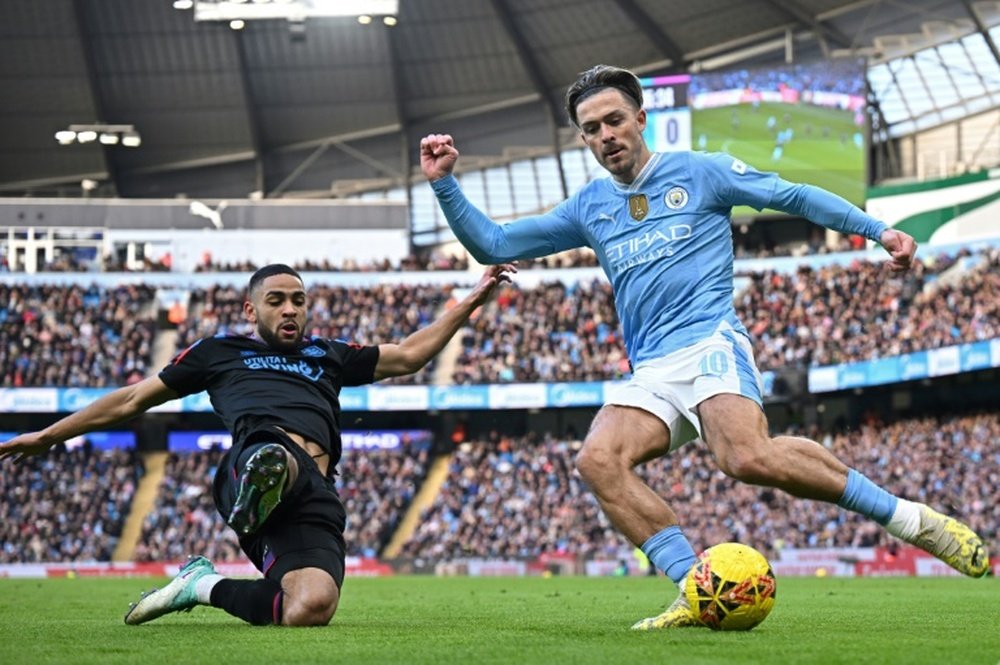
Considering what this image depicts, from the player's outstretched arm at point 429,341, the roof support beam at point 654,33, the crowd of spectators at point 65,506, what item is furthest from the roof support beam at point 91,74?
the player's outstretched arm at point 429,341

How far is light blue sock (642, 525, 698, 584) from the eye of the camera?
7.52 meters

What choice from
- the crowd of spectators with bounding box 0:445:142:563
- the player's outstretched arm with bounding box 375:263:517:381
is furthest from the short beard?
the crowd of spectators with bounding box 0:445:142:563

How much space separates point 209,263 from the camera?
50.6 m

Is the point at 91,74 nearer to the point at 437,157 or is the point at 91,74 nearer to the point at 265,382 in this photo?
the point at 265,382

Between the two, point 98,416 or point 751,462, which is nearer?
point 751,462

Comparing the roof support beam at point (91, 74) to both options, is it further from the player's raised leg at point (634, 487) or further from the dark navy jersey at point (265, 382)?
the player's raised leg at point (634, 487)

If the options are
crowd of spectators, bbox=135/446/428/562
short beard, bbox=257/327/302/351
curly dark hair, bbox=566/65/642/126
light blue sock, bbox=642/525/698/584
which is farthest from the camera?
crowd of spectators, bbox=135/446/428/562

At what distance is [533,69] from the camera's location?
5128 centimetres

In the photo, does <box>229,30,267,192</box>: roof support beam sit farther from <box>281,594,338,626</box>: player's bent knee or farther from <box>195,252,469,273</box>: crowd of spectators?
<box>281,594,338,626</box>: player's bent knee

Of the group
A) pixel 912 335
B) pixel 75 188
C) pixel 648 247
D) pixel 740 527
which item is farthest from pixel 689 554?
pixel 75 188

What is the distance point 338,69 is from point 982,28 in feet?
71.5

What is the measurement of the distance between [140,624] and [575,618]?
3.09 metres

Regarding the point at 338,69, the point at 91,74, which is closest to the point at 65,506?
the point at 91,74

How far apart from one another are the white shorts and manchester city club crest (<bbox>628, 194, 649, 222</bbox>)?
0.80 meters
